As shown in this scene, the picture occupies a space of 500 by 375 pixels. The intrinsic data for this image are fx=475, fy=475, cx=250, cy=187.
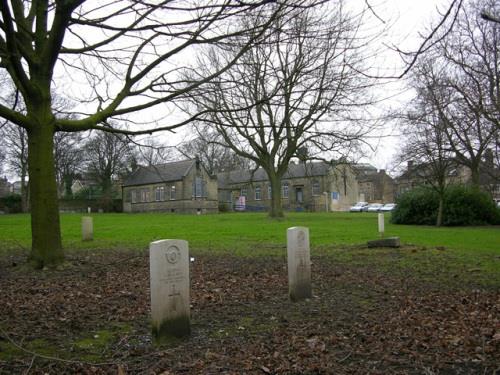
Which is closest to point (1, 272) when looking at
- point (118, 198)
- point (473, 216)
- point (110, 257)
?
point (110, 257)

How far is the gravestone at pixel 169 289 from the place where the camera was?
5.33m

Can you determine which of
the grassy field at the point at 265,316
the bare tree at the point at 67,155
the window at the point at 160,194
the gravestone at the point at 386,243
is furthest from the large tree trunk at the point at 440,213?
the window at the point at 160,194

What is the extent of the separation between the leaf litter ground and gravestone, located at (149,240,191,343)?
0.63 ft

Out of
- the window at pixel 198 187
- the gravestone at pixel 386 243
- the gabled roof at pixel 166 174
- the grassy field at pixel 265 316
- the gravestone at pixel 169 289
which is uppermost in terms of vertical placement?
the gabled roof at pixel 166 174

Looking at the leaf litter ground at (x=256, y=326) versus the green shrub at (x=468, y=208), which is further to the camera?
the green shrub at (x=468, y=208)

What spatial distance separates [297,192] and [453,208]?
47203mm

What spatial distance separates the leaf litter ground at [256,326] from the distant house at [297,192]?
193 ft

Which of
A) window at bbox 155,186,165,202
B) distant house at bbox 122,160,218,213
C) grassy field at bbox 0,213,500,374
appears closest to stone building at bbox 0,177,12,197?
distant house at bbox 122,160,218,213

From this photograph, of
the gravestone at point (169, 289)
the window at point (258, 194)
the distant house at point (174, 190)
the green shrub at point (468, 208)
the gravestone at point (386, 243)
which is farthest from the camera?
the window at point (258, 194)

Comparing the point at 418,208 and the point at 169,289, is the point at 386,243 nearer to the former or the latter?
the point at 169,289

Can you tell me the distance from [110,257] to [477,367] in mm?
10162

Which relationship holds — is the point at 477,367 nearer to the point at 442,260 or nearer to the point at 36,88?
the point at 442,260

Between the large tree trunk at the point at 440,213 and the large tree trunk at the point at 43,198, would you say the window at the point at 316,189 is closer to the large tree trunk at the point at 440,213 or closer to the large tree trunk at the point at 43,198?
the large tree trunk at the point at 440,213

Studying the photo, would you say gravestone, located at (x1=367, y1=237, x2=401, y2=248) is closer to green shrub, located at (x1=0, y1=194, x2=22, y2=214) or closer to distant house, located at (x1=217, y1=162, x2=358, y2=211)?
distant house, located at (x1=217, y1=162, x2=358, y2=211)
